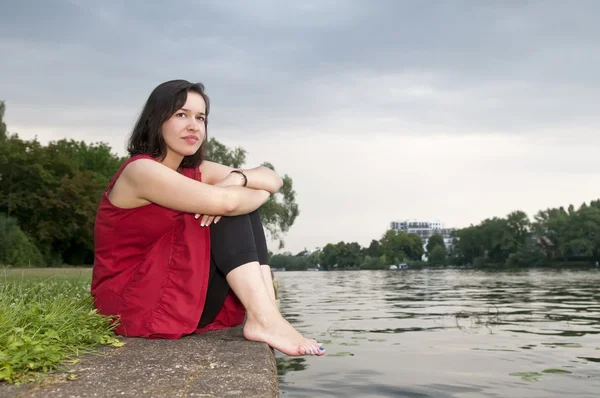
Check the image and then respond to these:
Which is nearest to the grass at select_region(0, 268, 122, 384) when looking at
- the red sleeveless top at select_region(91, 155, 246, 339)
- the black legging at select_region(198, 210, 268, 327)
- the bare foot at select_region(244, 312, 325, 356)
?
the red sleeveless top at select_region(91, 155, 246, 339)

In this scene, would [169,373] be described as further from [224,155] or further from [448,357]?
[224,155]

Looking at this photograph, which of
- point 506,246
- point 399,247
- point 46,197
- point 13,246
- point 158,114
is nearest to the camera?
point 158,114

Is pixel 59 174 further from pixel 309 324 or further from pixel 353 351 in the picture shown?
pixel 353 351

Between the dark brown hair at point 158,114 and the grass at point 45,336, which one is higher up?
the dark brown hair at point 158,114

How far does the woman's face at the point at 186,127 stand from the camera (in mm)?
3898

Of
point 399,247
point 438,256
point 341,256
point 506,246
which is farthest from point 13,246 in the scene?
point 399,247

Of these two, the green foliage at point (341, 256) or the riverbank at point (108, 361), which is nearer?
the riverbank at point (108, 361)

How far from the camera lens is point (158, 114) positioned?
3.88 m

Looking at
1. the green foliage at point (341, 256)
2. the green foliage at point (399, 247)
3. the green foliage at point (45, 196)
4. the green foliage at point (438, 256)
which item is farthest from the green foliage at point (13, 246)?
the green foliage at point (399, 247)

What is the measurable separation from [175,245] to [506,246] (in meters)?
106

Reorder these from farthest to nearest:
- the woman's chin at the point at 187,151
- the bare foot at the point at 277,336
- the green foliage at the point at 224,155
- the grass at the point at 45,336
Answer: the green foliage at the point at 224,155 < the woman's chin at the point at 187,151 < the bare foot at the point at 277,336 < the grass at the point at 45,336

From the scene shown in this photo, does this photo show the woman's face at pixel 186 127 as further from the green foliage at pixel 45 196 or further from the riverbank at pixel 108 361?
the green foliage at pixel 45 196

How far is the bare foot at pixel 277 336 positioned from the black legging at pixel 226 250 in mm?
→ 266

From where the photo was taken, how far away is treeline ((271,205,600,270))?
93500 millimetres
